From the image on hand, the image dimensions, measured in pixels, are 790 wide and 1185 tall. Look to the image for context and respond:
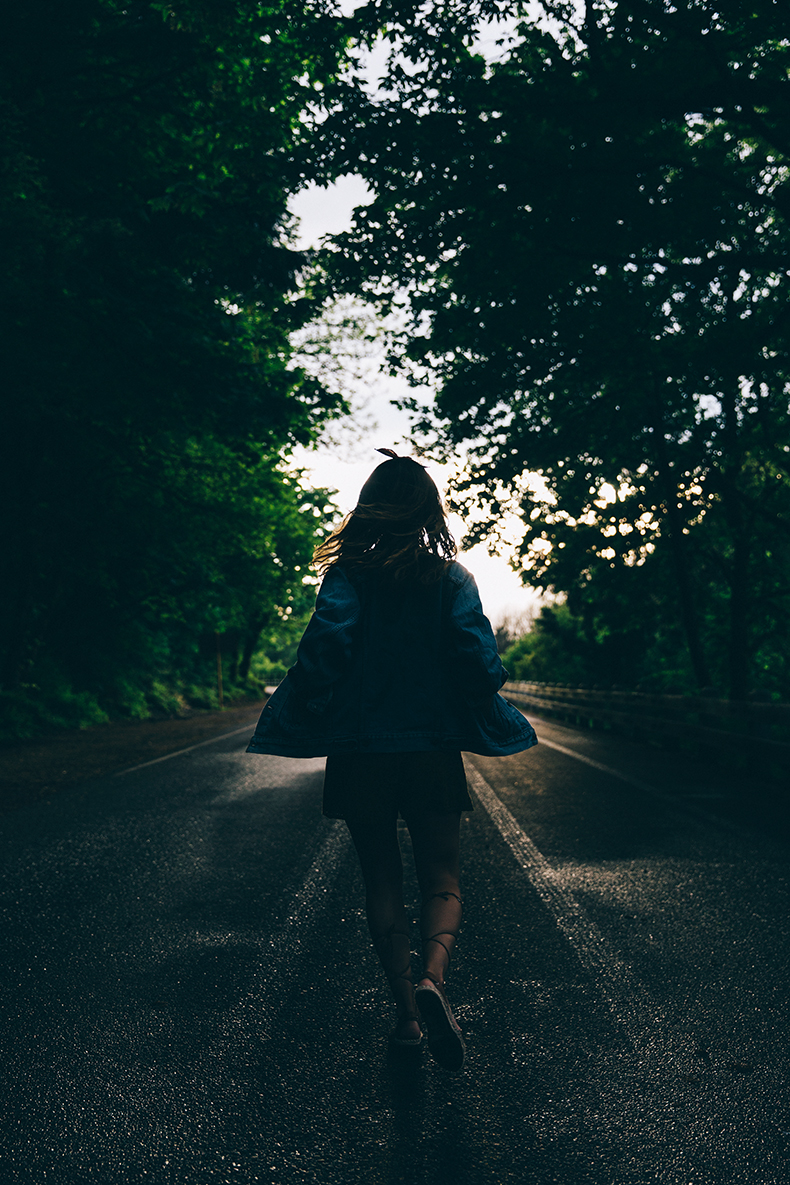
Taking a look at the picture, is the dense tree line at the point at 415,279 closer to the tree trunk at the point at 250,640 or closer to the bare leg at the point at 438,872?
the bare leg at the point at 438,872

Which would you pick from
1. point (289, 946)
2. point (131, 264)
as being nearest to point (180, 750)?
point (131, 264)

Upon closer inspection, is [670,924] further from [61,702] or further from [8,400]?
[61,702]

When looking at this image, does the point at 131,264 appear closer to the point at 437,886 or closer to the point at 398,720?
the point at 398,720

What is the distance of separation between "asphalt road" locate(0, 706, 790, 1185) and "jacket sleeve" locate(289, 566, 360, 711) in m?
1.27

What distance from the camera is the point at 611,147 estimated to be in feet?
28.4

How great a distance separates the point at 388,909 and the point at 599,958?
1457 millimetres

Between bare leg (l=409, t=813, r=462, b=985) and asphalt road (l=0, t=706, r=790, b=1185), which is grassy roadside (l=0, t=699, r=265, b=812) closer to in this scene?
asphalt road (l=0, t=706, r=790, b=1185)

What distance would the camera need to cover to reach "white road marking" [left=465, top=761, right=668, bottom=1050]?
2941mm

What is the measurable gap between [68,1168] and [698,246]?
10.7 metres

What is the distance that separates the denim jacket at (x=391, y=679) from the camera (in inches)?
105

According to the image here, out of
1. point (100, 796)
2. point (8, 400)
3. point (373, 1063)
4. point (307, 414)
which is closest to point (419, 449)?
point (307, 414)

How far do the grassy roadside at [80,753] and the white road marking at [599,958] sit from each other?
504cm

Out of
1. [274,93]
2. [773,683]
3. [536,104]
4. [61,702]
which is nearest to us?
[536,104]

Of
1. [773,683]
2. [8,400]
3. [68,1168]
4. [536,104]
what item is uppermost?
[536,104]
